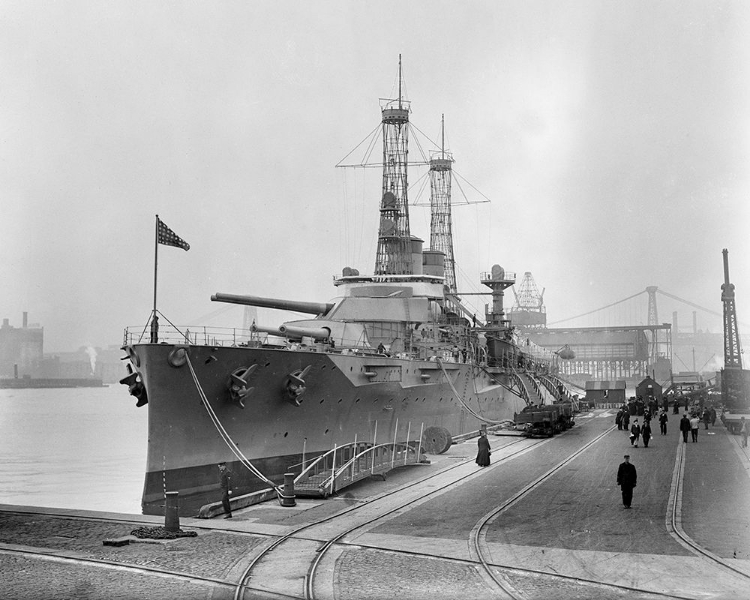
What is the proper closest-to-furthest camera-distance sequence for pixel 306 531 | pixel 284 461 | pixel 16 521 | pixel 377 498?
pixel 306 531 → pixel 16 521 → pixel 377 498 → pixel 284 461

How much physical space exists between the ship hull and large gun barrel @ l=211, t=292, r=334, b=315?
3.55 meters

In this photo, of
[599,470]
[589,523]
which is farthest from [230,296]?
[589,523]

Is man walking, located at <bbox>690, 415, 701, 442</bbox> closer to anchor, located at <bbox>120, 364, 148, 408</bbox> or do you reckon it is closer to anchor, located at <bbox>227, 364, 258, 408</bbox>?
anchor, located at <bbox>227, 364, 258, 408</bbox>

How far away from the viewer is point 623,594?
7.71m

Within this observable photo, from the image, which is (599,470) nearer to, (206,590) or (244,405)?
(244,405)

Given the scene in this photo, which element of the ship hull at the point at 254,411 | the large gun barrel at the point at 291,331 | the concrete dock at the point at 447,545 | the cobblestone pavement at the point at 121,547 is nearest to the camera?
the concrete dock at the point at 447,545

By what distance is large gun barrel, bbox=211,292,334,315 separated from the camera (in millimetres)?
21344

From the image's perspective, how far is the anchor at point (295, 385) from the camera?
1816 centimetres

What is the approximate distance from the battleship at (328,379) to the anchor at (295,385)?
35mm

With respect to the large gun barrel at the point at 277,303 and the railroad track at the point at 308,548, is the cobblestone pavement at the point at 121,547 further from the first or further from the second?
the large gun barrel at the point at 277,303

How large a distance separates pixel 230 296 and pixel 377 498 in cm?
914

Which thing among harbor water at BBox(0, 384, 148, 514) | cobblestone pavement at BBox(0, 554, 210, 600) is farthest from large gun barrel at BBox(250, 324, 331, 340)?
cobblestone pavement at BBox(0, 554, 210, 600)

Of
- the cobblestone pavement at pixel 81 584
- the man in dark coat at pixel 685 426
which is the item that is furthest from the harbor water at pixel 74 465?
the man in dark coat at pixel 685 426

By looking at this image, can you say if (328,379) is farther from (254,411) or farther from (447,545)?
(447,545)
